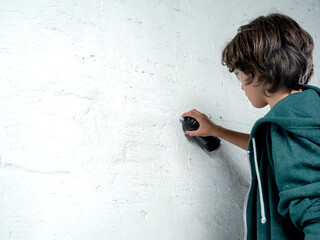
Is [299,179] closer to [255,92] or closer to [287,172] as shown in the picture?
[287,172]

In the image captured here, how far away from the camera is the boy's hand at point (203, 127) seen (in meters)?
0.96

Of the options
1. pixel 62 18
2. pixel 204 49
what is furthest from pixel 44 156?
pixel 204 49

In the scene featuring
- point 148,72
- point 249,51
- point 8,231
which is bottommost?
point 8,231

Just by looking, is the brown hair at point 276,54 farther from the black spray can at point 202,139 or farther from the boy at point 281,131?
the black spray can at point 202,139

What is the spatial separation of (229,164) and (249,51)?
40 centimetres

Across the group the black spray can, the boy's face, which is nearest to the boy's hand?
the black spray can

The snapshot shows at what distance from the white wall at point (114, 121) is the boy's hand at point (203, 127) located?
0.04 m

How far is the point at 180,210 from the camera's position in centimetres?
93

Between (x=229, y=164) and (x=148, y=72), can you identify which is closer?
(x=148, y=72)

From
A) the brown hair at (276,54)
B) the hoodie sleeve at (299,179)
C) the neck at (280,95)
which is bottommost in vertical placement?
the hoodie sleeve at (299,179)

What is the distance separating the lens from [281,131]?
2.48ft

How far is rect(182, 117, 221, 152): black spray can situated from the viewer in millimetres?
962

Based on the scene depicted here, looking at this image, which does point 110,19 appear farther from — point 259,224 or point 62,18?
point 259,224

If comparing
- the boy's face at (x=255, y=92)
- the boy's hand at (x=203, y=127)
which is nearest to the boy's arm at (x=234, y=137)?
the boy's hand at (x=203, y=127)
